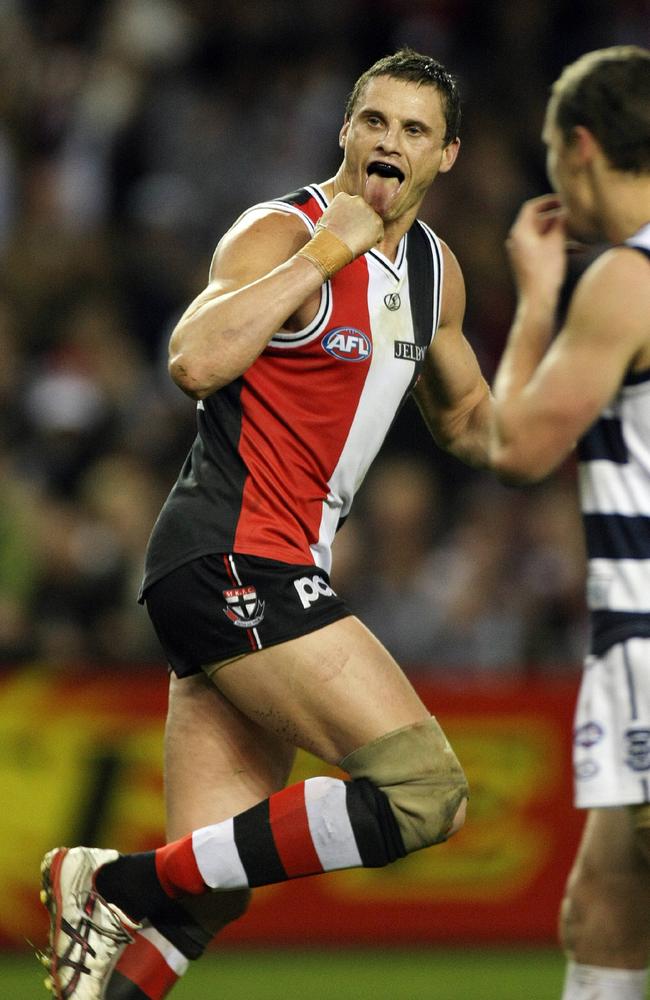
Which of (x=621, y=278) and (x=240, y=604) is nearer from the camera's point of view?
(x=621, y=278)

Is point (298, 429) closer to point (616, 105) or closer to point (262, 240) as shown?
point (262, 240)

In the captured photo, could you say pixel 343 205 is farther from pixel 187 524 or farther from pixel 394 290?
pixel 187 524

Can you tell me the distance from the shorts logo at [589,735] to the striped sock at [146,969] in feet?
4.75

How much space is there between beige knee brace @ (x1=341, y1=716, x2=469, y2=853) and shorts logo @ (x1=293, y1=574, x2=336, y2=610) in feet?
1.28

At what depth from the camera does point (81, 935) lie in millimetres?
4164

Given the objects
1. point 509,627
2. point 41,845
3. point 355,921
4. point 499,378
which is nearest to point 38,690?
point 41,845

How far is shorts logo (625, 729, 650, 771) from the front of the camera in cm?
341

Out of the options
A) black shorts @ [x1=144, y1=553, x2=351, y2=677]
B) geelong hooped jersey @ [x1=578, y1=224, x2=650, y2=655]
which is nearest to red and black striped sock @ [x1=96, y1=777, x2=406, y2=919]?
black shorts @ [x1=144, y1=553, x2=351, y2=677]

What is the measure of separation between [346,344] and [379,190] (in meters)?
0.43

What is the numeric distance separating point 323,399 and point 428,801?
1.08 meters

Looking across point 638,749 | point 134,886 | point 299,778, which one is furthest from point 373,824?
point 299,778

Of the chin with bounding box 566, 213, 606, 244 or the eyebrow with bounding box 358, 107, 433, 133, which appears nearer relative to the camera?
the chin with bounding box 566, 213, 606, 244

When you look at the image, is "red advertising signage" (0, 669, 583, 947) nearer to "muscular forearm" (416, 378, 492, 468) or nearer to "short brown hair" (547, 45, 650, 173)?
"muscular forearm" (416, 378, 492, 468)

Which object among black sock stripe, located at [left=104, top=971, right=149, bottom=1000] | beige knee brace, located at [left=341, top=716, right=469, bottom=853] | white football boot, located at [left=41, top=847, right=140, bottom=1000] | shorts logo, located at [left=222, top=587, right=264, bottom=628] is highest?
shorts logo, located at [left=222, top=587, right=264, bottom=628]
